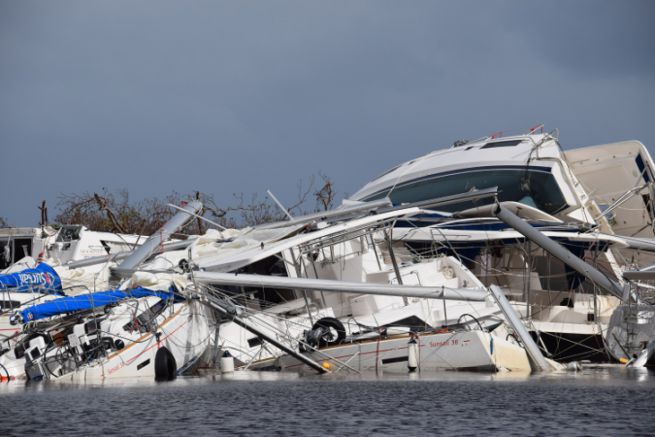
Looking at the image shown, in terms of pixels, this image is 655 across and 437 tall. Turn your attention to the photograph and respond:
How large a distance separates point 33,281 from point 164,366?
19.4 ft

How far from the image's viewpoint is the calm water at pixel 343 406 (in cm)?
1672

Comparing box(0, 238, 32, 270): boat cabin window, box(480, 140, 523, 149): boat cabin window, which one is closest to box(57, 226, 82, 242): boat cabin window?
box(0, 238, 32, 270): boat cabin window

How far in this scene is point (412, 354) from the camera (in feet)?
82.5

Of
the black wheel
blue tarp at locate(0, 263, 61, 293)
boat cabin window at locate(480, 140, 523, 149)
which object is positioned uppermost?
boat cabin window at locate(480, 140, 523, 149)

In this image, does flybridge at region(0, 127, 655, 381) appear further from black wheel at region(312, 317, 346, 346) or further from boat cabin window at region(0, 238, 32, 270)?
boat cabin window at region(0, 238, 32, 270)

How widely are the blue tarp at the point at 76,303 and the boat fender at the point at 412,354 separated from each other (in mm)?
5566

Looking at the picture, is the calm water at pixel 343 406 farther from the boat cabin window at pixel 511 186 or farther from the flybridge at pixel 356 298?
the boat cabin window at pixel 511 186

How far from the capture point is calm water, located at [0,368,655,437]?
54.9ft

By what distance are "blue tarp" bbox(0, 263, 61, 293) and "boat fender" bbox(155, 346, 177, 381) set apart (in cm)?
503

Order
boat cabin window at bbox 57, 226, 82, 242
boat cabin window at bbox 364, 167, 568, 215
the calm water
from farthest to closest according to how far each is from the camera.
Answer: boat cabin window at bbox 364, 167, 568, 215 < boat cabin window at bbox 57, 226, 82, 242 < the calm water

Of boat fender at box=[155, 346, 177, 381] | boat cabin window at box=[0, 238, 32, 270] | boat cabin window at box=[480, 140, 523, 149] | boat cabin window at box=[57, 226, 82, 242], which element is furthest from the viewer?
boat cabin window at box=[480, 140, 523, 149]

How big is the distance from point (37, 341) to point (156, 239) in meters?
6.95

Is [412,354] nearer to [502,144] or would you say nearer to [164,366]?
[164,366]

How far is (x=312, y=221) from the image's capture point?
3122cm
